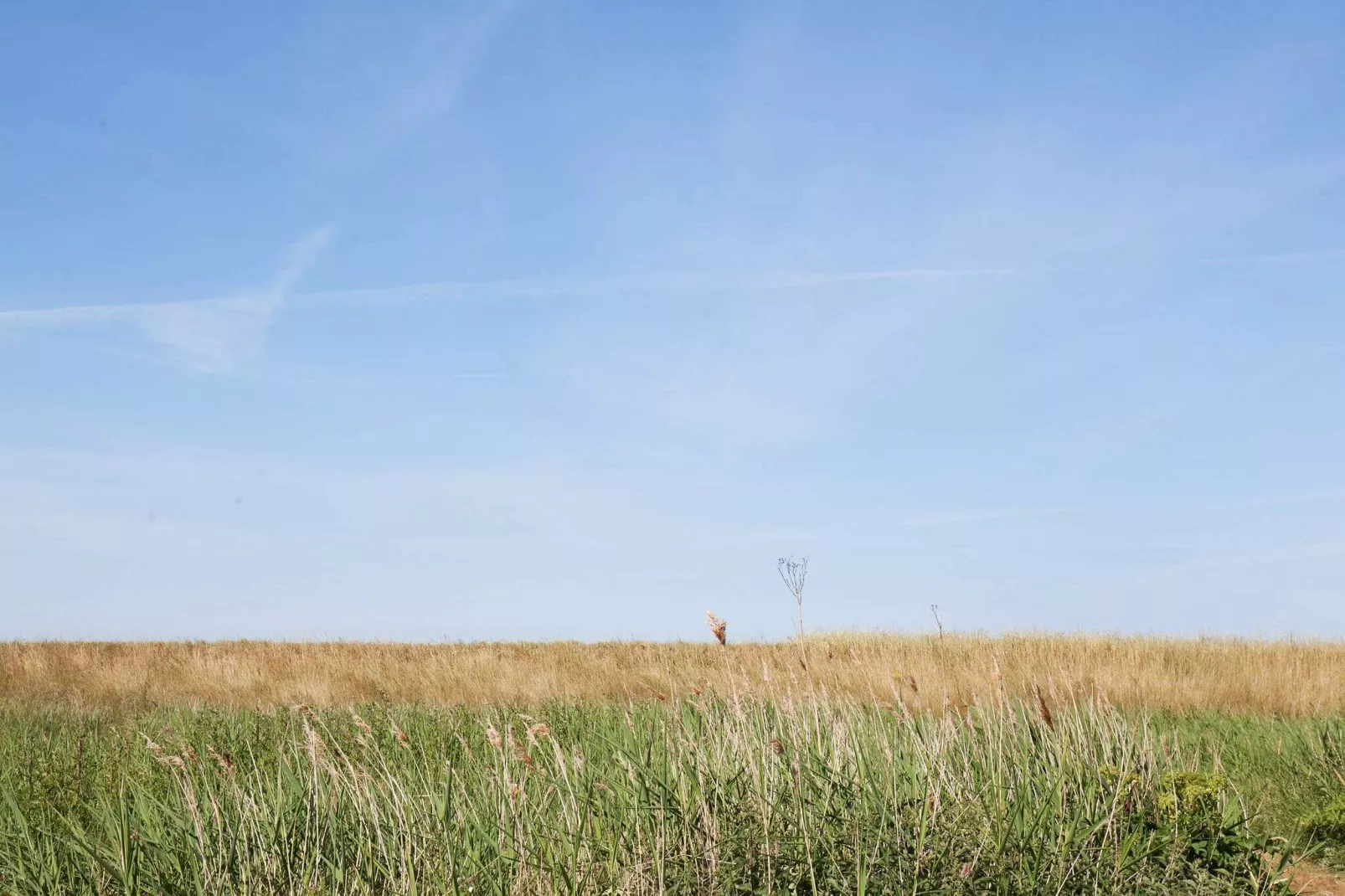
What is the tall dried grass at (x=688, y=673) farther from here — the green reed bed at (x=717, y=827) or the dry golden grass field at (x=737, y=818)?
the green reed bed at (x=717, y=827)

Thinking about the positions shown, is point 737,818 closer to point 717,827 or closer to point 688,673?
point 717,827

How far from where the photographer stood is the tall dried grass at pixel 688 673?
14.0 metres

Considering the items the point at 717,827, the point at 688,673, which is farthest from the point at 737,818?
the point at 688,673

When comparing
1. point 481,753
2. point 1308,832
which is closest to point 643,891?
point 481,753

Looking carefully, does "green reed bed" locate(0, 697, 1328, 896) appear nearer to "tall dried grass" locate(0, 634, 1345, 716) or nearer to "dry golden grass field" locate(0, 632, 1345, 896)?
"dry golden grass field" locate(0, 632, 1345, 896)

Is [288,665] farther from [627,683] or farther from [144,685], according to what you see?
[627,683]

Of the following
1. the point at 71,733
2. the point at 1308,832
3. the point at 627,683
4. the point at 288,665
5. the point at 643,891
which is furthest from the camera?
the point at 288,665

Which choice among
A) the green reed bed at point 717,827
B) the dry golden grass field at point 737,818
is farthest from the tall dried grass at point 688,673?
the green reed bed at point 717,827

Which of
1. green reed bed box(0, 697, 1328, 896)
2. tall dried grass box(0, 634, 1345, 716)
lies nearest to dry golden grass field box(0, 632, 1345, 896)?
green reed bed box(0, 697, 1328, 896)

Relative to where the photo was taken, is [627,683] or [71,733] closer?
[71,733]

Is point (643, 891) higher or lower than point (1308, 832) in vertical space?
higher

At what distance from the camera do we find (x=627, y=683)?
1652cm

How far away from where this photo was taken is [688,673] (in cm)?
1434

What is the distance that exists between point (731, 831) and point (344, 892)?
1402 mm
